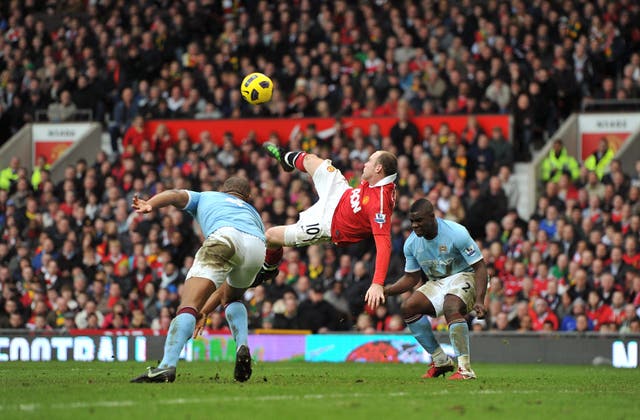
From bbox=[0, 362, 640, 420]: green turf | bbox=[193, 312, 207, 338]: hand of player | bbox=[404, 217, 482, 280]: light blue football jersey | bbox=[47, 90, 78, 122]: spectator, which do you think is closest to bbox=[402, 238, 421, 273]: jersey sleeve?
bbox=[404, 217, 482, 280]: light blue football jersey

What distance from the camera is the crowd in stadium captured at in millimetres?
20609

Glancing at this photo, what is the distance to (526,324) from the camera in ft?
64.6

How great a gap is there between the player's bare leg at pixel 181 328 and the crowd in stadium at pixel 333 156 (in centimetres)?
940

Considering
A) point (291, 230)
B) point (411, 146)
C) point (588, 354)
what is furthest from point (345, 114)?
point (291, 230)

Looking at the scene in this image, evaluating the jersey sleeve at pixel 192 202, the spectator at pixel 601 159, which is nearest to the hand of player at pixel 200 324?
the jersey sleeve at pixel 192 202

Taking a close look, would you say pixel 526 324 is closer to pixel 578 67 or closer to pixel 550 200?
pixel 550 200

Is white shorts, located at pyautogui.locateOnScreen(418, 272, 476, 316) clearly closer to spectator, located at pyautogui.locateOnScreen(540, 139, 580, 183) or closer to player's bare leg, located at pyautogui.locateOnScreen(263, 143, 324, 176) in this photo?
player's bare leg, located at pyautogui.locateOnScreen(263, 143, 324, 176)

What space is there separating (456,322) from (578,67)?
12303 millimetres

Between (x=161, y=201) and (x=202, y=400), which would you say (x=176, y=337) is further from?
(x=202, y=400)

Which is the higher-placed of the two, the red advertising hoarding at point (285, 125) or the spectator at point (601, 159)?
the red advertising hoarding at point (285, 125)

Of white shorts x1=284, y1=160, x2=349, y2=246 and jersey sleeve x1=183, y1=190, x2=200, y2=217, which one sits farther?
white shorts x1=284, y1=160, x2=349, y2=246

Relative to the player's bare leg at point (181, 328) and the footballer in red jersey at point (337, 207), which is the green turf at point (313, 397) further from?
the footballer in red jersey at point (337, 207)

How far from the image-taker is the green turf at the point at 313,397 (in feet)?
29.0

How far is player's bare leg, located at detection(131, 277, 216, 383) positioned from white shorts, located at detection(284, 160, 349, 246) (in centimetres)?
218
